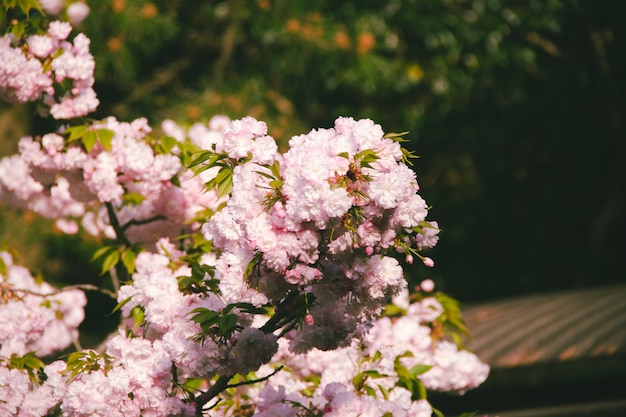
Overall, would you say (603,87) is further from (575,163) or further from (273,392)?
(273,392)

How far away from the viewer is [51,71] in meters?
3.23

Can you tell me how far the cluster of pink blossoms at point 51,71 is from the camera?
3.13 metres

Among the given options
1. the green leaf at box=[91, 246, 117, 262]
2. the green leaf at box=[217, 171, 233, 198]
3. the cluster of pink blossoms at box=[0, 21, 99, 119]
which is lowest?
the green leaf at box=[91, 246, 117, 262]

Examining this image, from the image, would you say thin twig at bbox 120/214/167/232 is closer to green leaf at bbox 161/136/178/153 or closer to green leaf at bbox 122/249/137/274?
green leaf at bbox 122/249/137/274

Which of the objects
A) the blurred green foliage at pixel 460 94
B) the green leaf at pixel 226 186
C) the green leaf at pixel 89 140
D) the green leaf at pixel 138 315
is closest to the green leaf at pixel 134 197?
the green leaf at pixel 89 140

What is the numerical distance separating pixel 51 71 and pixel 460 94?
6067 mm

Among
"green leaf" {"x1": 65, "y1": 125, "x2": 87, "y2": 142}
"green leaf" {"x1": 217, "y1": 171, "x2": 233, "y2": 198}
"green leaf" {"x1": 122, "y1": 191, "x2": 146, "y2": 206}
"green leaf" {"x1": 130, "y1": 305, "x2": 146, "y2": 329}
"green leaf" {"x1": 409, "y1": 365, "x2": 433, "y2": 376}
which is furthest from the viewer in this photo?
"green leaf" {"x1": 122, "y1": 191, "x2": 146, "y2": 206}

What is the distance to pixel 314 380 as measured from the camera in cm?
320

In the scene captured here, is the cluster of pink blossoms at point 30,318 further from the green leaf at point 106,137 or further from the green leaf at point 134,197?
the green leaf at point 106,137

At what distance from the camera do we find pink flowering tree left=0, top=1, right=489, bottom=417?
2059 mm

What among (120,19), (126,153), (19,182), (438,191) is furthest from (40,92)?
(438,191)

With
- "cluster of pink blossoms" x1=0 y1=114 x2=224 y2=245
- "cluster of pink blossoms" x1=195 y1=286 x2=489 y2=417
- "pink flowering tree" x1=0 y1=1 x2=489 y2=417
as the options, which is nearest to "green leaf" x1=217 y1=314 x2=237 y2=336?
"pink flowering tree" x1=0 y1=1 x2=489 y2=417

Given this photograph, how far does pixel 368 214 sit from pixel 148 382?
0.87 meters

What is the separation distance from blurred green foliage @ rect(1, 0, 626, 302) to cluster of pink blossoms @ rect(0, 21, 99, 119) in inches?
188
